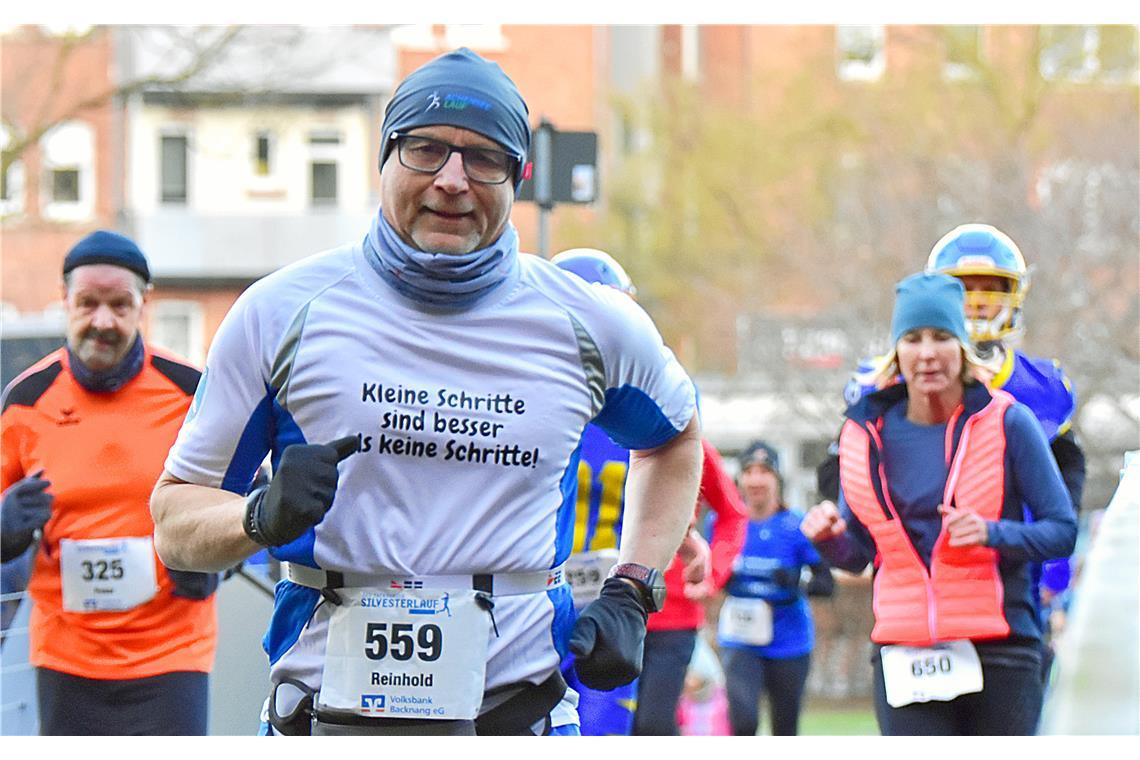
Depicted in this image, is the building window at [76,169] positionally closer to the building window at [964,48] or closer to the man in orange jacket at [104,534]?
Result: the building window at [964,48]

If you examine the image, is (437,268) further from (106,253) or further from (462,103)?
(106,253)

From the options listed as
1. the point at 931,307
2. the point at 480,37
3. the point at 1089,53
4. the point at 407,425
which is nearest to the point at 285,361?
the point at 407,425

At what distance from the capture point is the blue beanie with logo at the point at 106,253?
6.81 m

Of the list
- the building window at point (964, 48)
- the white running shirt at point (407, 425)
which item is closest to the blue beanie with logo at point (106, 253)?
the white running shirt at point (407, 425)

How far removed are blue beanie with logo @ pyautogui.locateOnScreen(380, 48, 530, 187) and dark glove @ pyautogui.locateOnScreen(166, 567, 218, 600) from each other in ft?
10.3

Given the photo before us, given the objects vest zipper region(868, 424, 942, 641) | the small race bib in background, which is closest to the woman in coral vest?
vest zipper region(868, 424, 942, 641)

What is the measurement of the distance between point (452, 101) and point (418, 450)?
25.5 inches

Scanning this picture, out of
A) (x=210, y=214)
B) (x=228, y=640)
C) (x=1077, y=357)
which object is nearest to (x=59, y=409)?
(x=228, y=640)

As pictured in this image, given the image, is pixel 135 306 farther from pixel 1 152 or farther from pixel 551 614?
pixel 1 152

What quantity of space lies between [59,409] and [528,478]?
11.4 ft

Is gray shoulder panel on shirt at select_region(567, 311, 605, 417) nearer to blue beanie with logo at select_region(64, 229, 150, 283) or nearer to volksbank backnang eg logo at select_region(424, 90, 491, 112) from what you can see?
volksbank backnang eg logo at select_region(424, 90, 491, 112)

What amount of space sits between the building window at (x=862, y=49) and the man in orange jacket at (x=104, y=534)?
98.3 ft

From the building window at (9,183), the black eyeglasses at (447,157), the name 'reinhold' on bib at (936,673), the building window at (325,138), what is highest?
the building window at (325,138)

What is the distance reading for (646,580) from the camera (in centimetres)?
409
